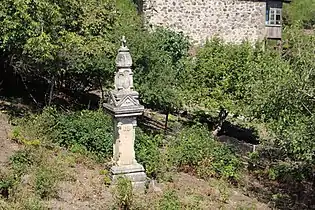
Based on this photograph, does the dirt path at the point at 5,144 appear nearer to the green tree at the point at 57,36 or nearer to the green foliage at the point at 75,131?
the green foliage at the point at 75,131

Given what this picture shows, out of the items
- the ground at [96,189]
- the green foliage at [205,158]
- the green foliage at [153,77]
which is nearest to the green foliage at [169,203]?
the ground at [96,189]

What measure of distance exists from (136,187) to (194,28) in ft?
54.7

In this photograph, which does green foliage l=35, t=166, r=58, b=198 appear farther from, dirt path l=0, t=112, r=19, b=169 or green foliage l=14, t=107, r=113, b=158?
green foliage l=14, t=107, r=113, b=158

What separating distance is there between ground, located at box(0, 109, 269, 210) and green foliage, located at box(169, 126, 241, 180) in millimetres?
450

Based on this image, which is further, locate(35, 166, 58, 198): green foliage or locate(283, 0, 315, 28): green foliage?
locate(283, 0, 315, 28): green foliage

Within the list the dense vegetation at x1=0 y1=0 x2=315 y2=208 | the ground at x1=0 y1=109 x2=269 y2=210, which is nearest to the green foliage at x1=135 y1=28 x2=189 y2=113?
the dense vegetation at x1=0 y1=0 x2=315 y2=208

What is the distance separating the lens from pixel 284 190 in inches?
599

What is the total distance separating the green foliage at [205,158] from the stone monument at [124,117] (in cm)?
248

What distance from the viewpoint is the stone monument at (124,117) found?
39.5 feet

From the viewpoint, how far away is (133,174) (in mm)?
12297

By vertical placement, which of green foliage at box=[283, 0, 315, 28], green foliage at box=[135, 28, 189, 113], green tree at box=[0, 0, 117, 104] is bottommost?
green foliage at box=[135, 28, 189, 113]

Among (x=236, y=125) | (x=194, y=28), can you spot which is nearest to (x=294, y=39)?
(x=236, y=125)

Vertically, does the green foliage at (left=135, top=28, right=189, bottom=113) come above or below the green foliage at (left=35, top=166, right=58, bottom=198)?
above

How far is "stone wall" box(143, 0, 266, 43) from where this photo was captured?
26.9 meters
